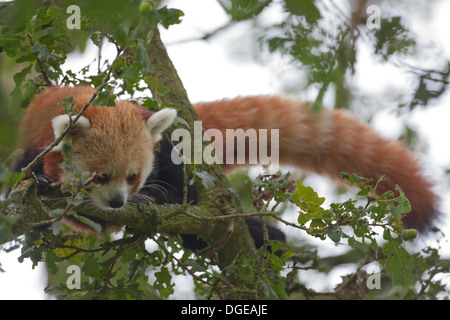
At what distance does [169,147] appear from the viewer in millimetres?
3762

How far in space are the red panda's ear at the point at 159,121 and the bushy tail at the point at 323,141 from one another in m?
0.58

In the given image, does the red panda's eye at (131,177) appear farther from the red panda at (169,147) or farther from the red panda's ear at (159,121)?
the red panda's ear at (159,121)

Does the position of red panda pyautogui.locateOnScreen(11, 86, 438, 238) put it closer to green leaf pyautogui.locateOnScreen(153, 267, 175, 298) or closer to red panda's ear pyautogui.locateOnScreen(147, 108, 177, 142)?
red panda's ear pyautogui.locateOnScreen(147, 108, 177, 142)

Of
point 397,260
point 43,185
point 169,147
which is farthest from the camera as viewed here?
→ point 169,147

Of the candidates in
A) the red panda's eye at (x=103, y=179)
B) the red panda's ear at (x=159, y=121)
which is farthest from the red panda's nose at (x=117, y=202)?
the red panda's ear at (x=159, y=121)

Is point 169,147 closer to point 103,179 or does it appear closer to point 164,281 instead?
point 103,179

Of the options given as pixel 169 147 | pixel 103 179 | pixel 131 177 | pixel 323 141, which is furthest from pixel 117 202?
pixel 323 141

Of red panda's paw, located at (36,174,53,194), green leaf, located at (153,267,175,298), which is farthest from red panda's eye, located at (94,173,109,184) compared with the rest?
green leaf, located at (153,267,175,298)

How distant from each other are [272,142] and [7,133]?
3.32m

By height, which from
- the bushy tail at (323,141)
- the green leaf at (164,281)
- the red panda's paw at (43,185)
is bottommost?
the green leaf at (164,281)

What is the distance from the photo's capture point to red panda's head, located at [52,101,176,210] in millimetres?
3006

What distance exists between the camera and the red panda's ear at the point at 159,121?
286cm

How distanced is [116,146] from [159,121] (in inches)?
13.7
